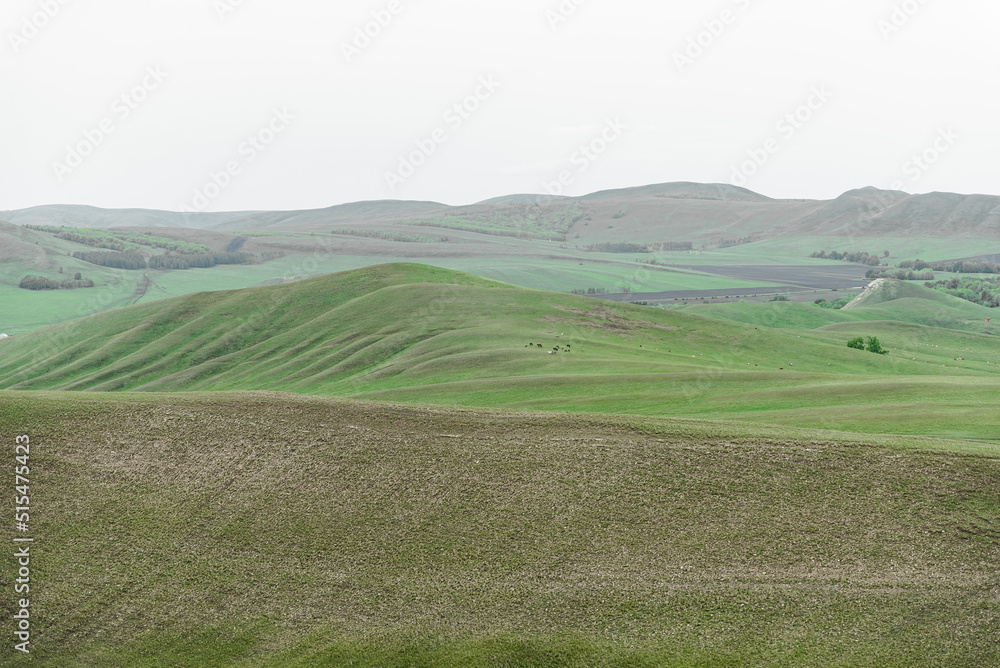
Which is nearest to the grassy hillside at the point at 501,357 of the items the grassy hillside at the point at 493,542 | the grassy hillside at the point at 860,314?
the grassy hillside at the point at 493,542

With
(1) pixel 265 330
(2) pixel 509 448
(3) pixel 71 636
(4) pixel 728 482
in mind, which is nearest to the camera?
(3) pixel 71 636

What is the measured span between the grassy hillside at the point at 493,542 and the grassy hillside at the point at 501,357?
608 inches

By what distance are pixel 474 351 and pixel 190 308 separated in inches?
2715

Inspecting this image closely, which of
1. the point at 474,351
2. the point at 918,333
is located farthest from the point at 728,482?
the point at 918,333

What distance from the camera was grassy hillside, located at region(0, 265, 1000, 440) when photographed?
180 feet

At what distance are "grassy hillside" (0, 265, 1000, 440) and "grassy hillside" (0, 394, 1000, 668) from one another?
15.4 m

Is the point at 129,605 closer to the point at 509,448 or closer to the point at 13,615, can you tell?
the point at 13,615

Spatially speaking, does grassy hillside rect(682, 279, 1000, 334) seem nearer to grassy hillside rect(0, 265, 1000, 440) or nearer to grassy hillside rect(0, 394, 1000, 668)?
grassy hillside rect(0, 265, 1000, 440)

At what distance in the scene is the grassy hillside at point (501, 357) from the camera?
180 ft

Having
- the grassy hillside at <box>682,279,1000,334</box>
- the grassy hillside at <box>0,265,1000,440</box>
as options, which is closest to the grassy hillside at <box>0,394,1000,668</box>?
the grassy hillside at <box>0,265,1000,440</box>

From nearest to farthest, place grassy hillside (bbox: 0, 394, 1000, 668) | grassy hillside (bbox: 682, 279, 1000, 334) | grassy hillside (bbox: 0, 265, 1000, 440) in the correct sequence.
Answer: grassy hillside (bbox: 0, 394, 1000, 668) < grassy hillside (bbox: 0, 265, 1000, 440) < grassy hillside (bbox: 682, 279, 1000, 334)

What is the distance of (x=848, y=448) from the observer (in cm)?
3350

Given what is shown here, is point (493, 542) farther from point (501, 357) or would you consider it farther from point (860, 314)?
point (860, 314)

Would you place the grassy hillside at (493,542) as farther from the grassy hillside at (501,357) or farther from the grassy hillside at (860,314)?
the grassy hillside at (860,314)
